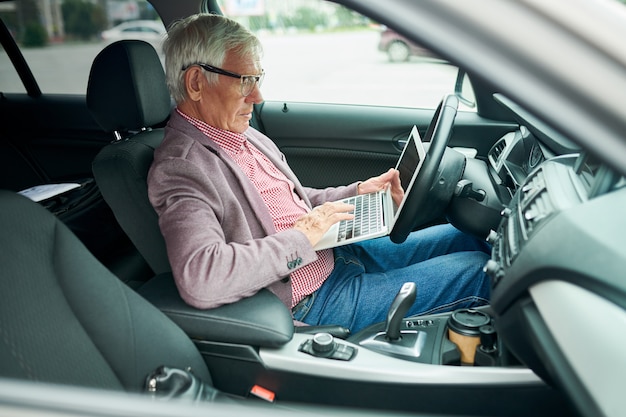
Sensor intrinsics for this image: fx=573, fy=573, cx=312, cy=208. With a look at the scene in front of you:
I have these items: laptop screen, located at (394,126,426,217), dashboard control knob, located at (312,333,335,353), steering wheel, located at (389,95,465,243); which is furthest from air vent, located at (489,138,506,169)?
dashboard control knob, located at (312,333,335,353)

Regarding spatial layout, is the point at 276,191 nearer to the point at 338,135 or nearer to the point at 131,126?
the point at 131,126

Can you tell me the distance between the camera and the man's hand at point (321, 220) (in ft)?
5.13

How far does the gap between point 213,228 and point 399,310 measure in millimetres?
502

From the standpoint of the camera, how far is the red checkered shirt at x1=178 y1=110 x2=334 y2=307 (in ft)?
5.50

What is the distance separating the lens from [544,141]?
1.66 m

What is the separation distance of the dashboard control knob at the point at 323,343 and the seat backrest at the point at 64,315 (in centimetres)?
32

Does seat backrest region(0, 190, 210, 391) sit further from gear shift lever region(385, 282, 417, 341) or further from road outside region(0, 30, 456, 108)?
road outside region(0, 30, 456, 108)

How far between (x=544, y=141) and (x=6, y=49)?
3.25 m

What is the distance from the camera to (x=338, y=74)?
4.77 metres

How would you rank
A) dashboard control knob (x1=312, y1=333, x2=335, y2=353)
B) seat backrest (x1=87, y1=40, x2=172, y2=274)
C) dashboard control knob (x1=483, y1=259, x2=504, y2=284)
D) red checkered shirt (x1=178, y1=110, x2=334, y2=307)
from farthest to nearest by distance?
red checkered shirt (x1=178, y1=110, x2=334, y2=307) → seat backrest (x1=87, y1=40, x2=172, y2=274) → dashboard control knob (x1=312, y1=333, x2=335, y2=353) → dashboard control knob (x1=483, y1=259, x2=504, y2=284)

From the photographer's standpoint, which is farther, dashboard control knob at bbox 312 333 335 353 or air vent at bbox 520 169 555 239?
dashboard control knob at bbox 312 333 335 353

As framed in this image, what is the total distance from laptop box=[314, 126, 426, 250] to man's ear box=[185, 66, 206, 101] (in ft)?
1.84

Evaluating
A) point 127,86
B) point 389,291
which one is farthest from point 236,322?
point 127,86

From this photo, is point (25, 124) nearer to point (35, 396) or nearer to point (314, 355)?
point (314, 355)
